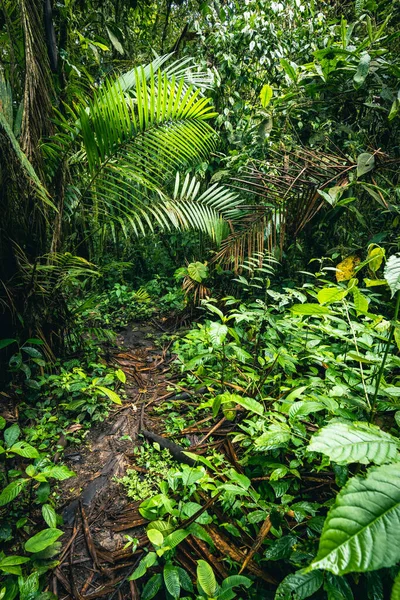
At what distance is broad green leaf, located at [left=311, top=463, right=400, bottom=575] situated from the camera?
15.3 inches

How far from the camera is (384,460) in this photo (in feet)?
1.73

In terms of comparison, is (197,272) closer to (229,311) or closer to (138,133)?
(229,311)

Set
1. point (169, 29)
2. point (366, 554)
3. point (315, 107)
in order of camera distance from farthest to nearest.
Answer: point (169, 29) < point (315, 107) < point (366, 554)

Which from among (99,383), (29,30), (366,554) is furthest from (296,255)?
(366,554)

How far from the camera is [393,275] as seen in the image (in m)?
0.69

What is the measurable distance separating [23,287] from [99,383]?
69 cm

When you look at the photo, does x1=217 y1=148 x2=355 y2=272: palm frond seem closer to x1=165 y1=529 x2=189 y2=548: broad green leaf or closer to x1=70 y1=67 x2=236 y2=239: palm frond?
x1=70 y1=67 x2=236 y2=239: palm frond

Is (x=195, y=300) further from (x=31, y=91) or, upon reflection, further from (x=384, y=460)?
(x=384, y=460)

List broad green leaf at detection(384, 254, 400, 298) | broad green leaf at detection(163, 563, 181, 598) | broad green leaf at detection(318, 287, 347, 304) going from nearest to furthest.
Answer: broad green leaf at detection(384, 254, 400, 298) → broad green leaf at detection(318, 287, 347, 304) → broad green leaf at detection(163, 563, 181, 598)

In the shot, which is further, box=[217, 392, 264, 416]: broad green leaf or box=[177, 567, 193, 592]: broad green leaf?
box=[217, 392, 264, 416]: broad green leaf

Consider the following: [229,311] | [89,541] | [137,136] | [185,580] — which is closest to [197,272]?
[229,311]

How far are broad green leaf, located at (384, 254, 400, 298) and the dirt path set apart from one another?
113 centimetres

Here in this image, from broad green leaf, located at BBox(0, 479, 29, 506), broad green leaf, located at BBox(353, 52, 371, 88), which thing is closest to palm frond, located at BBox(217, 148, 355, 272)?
broad green leaf, located at BBox(353, 52, 371, 88)

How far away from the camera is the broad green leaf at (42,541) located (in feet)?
3.31
